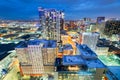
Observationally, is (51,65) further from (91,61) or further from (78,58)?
(91,61)

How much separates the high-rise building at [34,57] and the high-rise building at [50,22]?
11.5m

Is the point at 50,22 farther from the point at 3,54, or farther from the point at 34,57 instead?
the point at 3,54

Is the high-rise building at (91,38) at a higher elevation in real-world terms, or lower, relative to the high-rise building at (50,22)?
lower

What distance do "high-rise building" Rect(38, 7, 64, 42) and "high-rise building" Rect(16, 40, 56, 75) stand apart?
11.5m

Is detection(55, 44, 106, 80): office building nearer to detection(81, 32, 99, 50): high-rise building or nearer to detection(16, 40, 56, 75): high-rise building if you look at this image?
detection(16, 40, 56, 75): high-rise building

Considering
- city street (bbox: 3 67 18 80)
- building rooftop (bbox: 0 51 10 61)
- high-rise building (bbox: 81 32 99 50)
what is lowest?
city street (bbox: 3 67 18 80)

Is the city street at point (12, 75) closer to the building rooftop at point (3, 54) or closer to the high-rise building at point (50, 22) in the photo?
the building rooftop at point (3, 54)

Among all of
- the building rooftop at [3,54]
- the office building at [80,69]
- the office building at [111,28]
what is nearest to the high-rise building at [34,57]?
the office building at [80,69]

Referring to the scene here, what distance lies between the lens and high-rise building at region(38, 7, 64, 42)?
29.9 metres

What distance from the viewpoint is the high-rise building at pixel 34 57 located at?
18.7 metres

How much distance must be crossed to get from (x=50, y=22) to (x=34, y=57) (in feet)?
43.9

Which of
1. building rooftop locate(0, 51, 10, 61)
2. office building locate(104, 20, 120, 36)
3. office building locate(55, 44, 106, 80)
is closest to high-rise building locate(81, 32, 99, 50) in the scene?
office building locate(55, 44, 106, 80)

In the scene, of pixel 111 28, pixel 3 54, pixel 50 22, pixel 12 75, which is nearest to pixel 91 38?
pixel 50 22

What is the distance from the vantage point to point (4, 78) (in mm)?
19484
